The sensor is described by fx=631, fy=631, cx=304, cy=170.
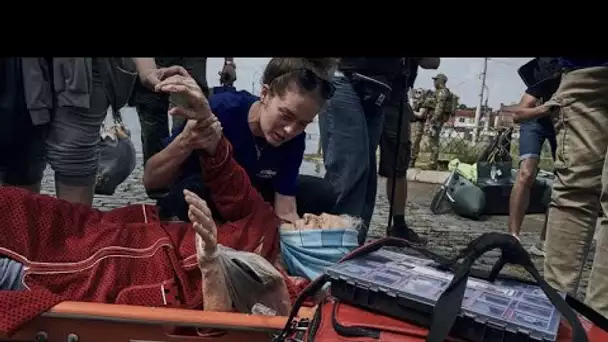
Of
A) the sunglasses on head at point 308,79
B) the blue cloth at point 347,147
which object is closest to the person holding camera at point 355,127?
the blue cloth at point 347,147

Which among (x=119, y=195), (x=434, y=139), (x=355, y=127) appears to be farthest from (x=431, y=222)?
(x=434, y=139)

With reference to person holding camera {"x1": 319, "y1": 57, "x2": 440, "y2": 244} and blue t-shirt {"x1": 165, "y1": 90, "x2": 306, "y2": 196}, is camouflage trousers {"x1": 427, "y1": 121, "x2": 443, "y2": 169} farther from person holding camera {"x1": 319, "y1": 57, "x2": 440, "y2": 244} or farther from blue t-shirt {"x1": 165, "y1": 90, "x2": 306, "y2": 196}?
blue t-shirt {"x1": 165, "y1": 90, "x2": 306, "y2": 196}

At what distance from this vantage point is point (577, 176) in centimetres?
219

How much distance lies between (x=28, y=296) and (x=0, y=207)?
0.32 meters

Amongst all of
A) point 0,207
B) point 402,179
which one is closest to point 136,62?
point 0,207

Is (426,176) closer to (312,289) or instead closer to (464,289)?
(312,289)

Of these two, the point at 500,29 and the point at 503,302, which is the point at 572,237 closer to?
the point at 503,302

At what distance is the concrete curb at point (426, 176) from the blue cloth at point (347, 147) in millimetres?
4742

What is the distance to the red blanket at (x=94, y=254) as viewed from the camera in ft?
5.15

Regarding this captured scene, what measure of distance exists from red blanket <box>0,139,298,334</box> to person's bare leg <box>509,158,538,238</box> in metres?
2.24

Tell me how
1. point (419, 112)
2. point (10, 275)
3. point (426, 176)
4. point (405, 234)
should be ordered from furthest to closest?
point (419, 112)
point (426, 176)
point (405, 234)
point (10, 275)

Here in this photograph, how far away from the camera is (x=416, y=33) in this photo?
0.99 meters

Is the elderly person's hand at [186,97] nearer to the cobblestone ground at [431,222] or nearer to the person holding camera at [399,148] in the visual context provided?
the person holding camera at [399,148]

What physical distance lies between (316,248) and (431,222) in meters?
2.88
